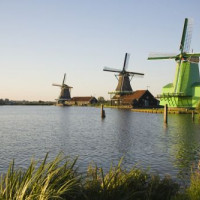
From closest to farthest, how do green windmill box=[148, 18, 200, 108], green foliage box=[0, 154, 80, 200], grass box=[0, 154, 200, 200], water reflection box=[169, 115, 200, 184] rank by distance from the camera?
green foliage box=[0, 154, 80, 200] < grass box=[0, 154, 200, 200] < water reflection box=[169, 115, 200, 184] < green windmill box=[148, 18, 200, 108]

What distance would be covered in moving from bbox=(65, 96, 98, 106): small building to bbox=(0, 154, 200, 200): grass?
117 meters

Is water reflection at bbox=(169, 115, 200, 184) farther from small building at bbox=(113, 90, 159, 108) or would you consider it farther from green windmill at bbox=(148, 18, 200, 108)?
small building at bbox=(113, 90, 159, 108)

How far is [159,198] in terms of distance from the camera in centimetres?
749

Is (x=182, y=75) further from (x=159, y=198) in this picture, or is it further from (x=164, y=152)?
(x=159, y=198)

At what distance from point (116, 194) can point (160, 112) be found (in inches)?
2289

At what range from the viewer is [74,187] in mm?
6648

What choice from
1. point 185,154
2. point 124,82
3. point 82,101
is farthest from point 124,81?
point 185,154

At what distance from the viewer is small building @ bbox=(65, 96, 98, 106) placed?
413ft

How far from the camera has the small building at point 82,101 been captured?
413 ft

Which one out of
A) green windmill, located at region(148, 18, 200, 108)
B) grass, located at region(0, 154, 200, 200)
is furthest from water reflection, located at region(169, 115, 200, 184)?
green windmill, located at region(148, 18, 200, 108)

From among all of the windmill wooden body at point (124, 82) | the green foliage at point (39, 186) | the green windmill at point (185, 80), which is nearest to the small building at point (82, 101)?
the windmill wooden body at point (124, 82)

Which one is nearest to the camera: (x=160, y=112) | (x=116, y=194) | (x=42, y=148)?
(x=116, y=194)

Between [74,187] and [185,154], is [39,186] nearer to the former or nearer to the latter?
[74,187]

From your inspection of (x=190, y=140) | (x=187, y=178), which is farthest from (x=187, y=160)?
(x=190, y=140)
